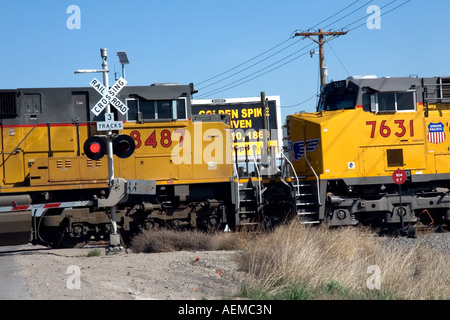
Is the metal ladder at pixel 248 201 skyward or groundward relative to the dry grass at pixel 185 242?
skyward

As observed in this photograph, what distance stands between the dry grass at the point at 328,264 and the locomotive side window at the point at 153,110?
3.27 meters

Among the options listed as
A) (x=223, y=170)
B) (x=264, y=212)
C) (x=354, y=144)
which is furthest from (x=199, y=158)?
(x=354, y=144)

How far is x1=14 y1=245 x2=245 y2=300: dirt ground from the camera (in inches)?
341

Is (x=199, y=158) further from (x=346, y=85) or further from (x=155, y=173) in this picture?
(x=346, y=85)

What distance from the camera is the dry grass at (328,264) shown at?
9.48 metres

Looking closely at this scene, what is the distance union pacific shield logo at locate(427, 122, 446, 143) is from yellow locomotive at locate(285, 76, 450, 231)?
27 mm

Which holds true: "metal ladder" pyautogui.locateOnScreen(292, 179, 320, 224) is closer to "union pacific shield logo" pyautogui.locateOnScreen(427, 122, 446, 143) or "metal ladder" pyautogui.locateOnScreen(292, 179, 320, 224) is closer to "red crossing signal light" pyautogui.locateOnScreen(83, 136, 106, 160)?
"union pacific shield logo" pyautogui.locateOnScreen(427, 122, 446, 143)

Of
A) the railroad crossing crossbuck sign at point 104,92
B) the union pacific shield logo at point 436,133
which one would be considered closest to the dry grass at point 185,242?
the railroad crossing crossbuck sign at point 104,92

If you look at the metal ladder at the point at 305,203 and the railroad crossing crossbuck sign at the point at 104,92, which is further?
the metal ladder at the point at 305,203

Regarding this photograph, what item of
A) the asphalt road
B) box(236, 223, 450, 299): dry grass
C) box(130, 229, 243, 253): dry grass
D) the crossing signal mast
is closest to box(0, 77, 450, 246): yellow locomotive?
box(130, 229, 243, 253): dry grass

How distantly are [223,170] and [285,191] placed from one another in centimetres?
191

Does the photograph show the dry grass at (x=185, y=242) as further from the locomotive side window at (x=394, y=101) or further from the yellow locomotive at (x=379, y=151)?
the locomotive side window at (x=394, y=101)

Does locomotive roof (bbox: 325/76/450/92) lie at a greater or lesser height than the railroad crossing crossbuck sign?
greater

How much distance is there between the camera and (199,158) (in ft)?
53.6
